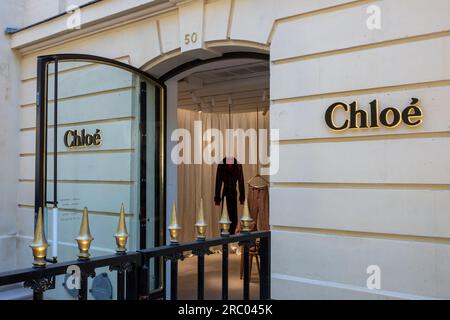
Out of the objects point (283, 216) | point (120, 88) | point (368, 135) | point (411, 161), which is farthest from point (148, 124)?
point (411, 161)

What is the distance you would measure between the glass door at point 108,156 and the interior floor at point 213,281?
39.8 inches

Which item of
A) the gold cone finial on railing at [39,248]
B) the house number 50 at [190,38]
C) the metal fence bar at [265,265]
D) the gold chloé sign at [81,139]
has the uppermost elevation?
the house number 50 at [190,38]

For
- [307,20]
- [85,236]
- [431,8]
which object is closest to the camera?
[85,236]

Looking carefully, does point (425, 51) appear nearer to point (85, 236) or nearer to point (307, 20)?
point (307, 20)

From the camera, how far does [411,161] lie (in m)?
3.14

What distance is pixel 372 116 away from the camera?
10.8 ft

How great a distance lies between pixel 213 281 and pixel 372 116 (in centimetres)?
408

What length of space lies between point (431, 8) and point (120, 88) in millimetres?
3340

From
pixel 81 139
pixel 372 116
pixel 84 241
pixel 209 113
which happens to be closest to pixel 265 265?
pixel 372 116

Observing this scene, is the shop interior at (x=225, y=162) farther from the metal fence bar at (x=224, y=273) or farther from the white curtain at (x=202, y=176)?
the metal fence bar at (x=224, y=273)

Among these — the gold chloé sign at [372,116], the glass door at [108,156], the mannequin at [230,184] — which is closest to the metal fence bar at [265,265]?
the gold chloé sign at [372,116]

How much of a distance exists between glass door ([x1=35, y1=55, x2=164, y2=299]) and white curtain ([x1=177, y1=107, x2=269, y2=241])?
4.15m

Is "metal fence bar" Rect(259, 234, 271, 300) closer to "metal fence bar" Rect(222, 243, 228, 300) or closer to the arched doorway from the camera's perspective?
the arched doorway

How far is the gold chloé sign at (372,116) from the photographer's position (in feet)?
10.2
